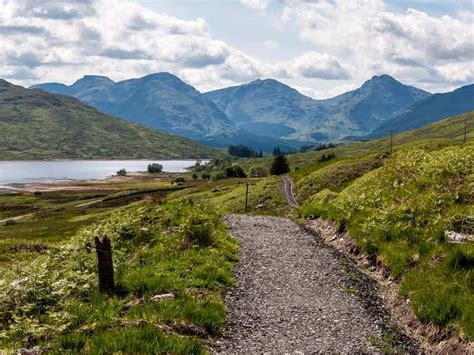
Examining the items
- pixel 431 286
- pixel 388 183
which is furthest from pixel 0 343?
pixel 388 183

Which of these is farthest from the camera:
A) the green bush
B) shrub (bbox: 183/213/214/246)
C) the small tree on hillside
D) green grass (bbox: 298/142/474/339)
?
the small tree on hillside

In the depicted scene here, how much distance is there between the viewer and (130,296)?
50.4 ft

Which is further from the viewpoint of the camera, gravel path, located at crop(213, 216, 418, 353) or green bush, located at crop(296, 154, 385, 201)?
green bush, located at crop(296, 154, 385, 201)

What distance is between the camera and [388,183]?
3266cm

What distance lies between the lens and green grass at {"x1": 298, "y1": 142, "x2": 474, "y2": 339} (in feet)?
48.3

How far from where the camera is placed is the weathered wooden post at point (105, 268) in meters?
15.7

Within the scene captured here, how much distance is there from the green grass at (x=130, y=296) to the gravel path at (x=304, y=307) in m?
0.86

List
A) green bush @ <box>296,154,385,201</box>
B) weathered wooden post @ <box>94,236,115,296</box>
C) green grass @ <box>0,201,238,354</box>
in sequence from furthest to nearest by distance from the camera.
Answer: green bush @ <box>296,154,385,201</box> → weathered wooden post @ <box>94,236,115,296</box> → green grass @ <box>0,201,238,354</box>

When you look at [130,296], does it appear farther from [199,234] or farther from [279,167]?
[279,167]

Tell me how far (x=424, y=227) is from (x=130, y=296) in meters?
13.7

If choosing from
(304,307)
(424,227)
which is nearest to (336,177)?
(424,227)

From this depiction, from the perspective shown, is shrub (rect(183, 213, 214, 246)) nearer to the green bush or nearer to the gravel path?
the gravel path

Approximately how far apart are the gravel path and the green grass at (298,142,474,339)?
4.71 ft

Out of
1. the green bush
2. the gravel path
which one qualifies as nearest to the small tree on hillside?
the green bush
